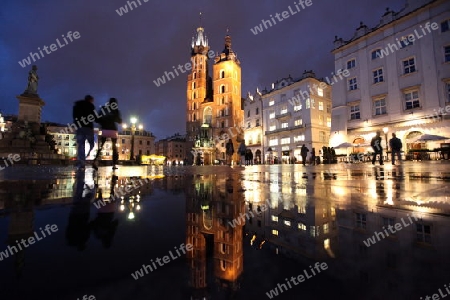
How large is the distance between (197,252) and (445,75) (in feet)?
88.9

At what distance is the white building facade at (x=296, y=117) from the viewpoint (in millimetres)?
36344

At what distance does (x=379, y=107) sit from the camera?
79.7ft

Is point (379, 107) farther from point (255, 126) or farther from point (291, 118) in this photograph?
point (255, 126)

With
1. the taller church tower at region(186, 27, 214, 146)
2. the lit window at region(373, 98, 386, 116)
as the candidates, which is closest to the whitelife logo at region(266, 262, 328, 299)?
the lit window at region(373, 98, 386, 116)

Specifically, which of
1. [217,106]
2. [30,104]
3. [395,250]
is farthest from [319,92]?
[395,250]

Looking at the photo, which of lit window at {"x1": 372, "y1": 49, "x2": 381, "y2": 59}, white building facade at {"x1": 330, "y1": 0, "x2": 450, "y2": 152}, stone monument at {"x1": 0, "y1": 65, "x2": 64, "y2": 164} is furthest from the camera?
lit window at {"x1": 372, "y1": 49, "x2": 381, "y2": 59}

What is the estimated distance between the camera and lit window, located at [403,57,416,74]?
72.2ft

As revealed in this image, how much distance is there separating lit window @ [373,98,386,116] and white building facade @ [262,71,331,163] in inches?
448

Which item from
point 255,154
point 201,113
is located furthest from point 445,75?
point 201,113

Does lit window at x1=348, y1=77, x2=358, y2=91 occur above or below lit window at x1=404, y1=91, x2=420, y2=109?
above

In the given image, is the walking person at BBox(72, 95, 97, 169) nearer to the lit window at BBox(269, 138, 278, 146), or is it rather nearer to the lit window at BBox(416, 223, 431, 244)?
the lit window at BBox(416, 223, 431, 244)

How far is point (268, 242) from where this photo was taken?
1082 mm

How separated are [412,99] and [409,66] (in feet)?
10.3

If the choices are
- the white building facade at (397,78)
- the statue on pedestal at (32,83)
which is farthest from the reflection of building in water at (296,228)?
the white building facade at (397,78)
